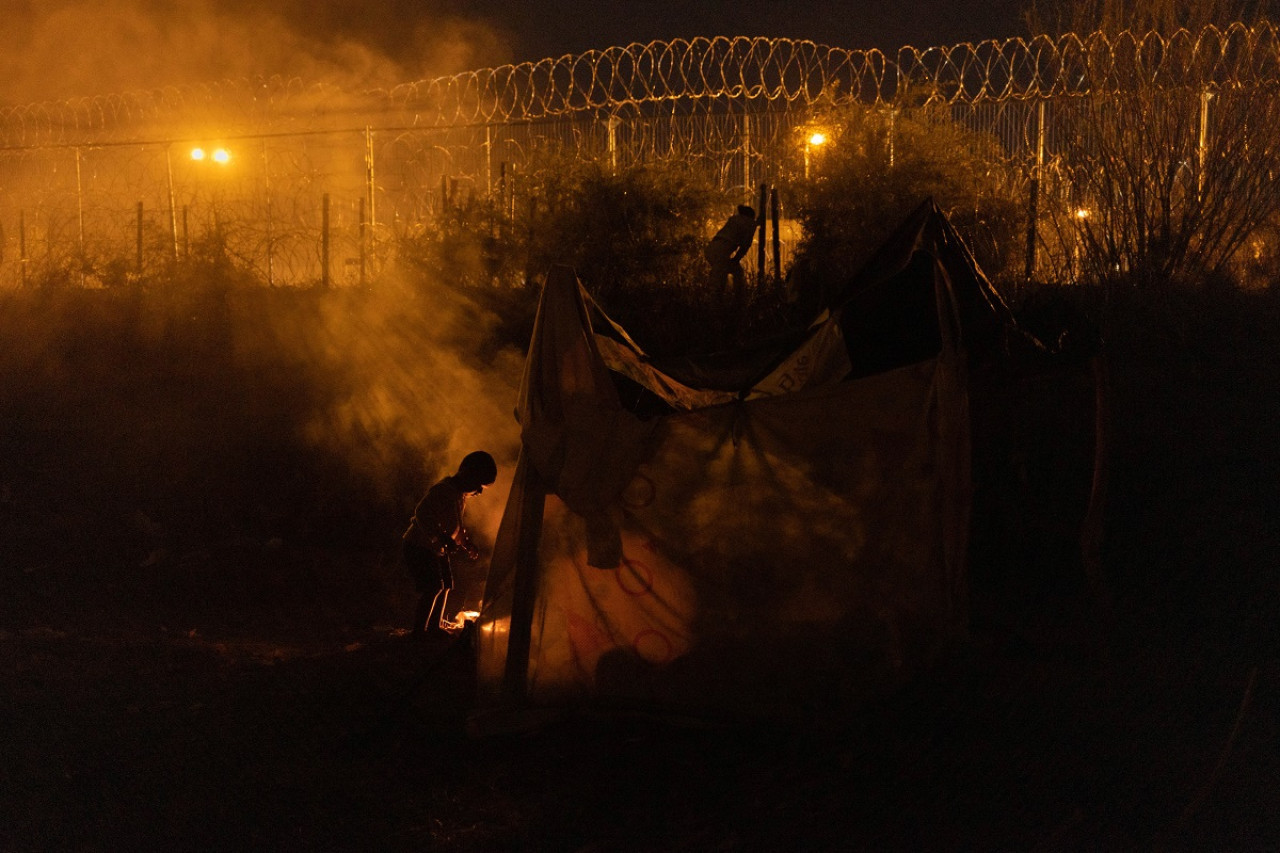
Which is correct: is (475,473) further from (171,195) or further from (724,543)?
(171,195)

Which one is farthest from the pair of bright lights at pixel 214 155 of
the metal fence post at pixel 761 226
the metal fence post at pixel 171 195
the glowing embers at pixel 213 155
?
the metal fence post at pixel 761 226

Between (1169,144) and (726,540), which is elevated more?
(1169,144)

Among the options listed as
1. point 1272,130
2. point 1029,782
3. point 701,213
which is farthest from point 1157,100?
point 1029,782

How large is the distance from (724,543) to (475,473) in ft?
5.96

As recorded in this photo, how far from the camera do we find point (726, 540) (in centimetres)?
479

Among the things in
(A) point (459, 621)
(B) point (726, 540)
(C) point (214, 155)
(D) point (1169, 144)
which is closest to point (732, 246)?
(D) point (1169, 144)

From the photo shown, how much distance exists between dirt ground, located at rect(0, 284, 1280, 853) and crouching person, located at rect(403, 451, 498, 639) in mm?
214

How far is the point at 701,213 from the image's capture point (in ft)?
38.1

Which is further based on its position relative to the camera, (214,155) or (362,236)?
(214,155)

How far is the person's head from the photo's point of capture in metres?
6.11

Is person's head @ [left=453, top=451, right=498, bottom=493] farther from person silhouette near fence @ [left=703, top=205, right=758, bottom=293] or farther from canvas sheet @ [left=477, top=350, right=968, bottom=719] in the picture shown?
person silhouette near fence @ [left=703, top=205, right=758, bottom=293]

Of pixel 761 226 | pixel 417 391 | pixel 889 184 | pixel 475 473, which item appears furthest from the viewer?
pixel 889 184

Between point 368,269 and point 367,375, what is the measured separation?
11.9 feet

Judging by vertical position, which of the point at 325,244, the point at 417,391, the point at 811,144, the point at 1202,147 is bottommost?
the point at 417,391
